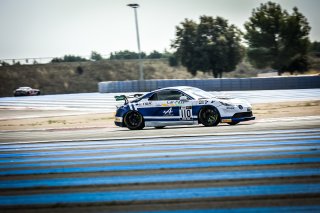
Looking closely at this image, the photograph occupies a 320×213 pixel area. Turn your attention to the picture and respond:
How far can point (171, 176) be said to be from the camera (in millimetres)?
5906

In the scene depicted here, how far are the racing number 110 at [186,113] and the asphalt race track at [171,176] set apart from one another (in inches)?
124

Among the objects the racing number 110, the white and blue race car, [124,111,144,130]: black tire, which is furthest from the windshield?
[124,111,144,130]: black tire

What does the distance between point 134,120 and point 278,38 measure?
200 ft

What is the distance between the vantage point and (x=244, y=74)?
3893 inches

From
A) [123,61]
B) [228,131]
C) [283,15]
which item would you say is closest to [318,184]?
[228,131]

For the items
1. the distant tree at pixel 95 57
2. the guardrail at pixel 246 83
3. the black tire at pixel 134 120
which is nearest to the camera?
the black tire at pixel 134 120

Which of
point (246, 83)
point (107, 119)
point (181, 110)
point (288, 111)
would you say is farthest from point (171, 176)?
point (246, 83)

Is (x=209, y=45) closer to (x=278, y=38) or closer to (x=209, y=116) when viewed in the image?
(x=278, y=38)

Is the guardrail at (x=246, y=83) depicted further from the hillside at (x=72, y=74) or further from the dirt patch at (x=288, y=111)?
the hillside at (x=72, y=74)

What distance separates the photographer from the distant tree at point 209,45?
6362 centimetres

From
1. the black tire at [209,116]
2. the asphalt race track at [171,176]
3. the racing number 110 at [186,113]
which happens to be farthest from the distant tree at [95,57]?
the asphalt race track at [171,176]

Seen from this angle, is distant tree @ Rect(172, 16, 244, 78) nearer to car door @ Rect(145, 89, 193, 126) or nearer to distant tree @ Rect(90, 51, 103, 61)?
distant tree @ Rect(90, 51, 103, 61)

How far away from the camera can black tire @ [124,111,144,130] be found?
1408 centimetres

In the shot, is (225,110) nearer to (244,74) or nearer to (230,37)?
(230,37)
